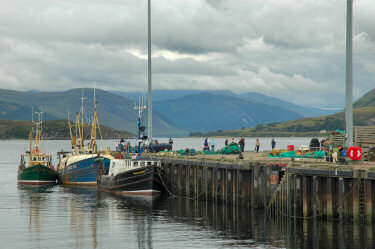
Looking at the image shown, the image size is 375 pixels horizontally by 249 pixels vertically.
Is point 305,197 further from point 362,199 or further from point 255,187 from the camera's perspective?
point 255,187

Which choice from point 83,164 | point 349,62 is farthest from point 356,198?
point 83,164

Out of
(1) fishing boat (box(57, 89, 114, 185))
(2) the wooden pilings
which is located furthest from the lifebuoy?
(1) fishing boat (box(57, 89, 114, 185))

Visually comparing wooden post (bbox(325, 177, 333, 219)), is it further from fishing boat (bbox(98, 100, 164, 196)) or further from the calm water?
fishing boat (bbox(98, 100, 164, 196))

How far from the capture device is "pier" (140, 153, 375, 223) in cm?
3719

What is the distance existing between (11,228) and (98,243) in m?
10.4

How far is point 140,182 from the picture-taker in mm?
62594

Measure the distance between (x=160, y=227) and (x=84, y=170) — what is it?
37.1 metres

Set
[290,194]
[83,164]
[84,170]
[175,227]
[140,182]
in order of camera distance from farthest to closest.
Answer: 1. [84,170]
2. [83,164]
3. [140,182]
4. [175,227]
5. [290,194]

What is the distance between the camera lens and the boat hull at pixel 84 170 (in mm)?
75562

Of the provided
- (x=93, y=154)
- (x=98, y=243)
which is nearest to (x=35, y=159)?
(x=93, y=154)

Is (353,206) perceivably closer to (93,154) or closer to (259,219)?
(259,219)

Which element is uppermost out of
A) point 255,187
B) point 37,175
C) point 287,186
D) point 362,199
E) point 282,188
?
point 287,186

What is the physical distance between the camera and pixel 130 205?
56.5 metres

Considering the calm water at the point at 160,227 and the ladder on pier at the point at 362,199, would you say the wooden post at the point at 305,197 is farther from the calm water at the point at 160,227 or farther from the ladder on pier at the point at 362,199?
the ladder on pier at the point at 362,199
